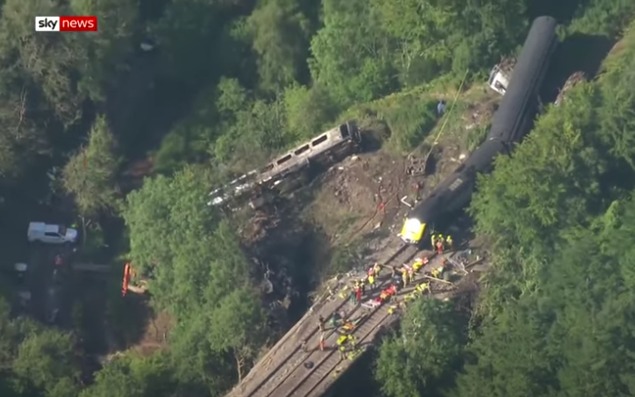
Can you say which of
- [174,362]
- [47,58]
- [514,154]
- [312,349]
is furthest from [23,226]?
[514,154]

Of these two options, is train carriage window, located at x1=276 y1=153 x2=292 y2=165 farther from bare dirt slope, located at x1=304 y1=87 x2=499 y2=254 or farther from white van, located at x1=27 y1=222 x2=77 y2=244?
white van, located at x1=27 y1=222 x2=77 y2=244

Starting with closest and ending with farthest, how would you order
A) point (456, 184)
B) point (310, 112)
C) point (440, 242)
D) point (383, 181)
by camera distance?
point (440, 242) < point (456, 184) < point (383, 181) < point (310, 112)

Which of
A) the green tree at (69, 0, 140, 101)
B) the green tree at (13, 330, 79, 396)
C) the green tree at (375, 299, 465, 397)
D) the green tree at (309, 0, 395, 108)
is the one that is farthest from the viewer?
the green tree at (309, 0, 395, 108)

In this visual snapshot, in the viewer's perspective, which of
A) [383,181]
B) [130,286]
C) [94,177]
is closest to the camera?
[383,181]

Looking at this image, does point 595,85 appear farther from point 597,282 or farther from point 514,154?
point 597,282

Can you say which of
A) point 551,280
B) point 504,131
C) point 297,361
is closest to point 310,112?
point 504,131

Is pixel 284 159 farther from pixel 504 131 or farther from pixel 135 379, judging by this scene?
pixel 135 379

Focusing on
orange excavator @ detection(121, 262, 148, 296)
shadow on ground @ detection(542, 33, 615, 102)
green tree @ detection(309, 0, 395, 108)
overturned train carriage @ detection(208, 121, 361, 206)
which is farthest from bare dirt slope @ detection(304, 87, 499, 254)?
orange excavator @ detection(121, 262, 148, 296)
